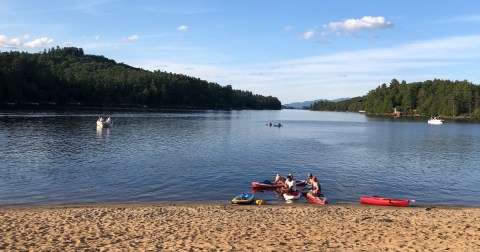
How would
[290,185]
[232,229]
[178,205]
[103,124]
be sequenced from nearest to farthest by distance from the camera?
1. [232,229]
2. [178,205]
3. [290,185]
4. [103,124]

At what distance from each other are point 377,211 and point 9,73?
516 feet

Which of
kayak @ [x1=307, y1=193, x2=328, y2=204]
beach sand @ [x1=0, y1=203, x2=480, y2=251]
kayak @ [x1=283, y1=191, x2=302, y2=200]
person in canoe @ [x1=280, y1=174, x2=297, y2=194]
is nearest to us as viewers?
beach sand @ [x1=0, y1=203, x2=480, y2=251]

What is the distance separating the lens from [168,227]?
66.2 feet

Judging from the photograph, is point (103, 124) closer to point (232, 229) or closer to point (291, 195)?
point (291, 195)

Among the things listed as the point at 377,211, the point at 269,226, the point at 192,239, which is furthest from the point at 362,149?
the point at 192,239

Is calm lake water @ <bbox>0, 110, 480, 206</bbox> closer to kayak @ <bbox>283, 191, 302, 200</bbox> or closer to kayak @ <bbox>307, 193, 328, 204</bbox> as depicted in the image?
kayak @ <bbox>283, 191, 302, 200</bbox>

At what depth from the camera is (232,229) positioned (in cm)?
2003

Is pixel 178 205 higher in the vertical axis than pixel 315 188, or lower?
lower

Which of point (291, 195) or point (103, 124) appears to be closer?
point (291, 195)

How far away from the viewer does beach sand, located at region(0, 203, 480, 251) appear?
1689cm

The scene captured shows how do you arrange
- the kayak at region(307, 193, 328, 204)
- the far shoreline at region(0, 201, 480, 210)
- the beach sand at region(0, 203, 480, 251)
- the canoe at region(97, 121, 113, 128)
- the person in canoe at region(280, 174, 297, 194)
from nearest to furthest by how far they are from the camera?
1. the beach sand at region(0, 203, 480, 251)
2. the far shoreline at region(0, 201, 480, 210)
3. the kayak at region(307, 193, 328, 204)
4. the person in canoe at region(280, 174, 297, 194)
5. the canoe at region(97, 121, 113, 128)

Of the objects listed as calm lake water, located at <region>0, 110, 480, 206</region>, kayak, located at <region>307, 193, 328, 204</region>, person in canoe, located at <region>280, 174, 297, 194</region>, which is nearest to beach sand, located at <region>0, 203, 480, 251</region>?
kayak, located at <region>307, 193, 328, 204</region>

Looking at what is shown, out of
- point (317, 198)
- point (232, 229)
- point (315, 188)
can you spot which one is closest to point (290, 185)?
point (315, 188)

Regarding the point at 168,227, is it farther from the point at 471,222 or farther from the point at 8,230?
the point at 471,222
